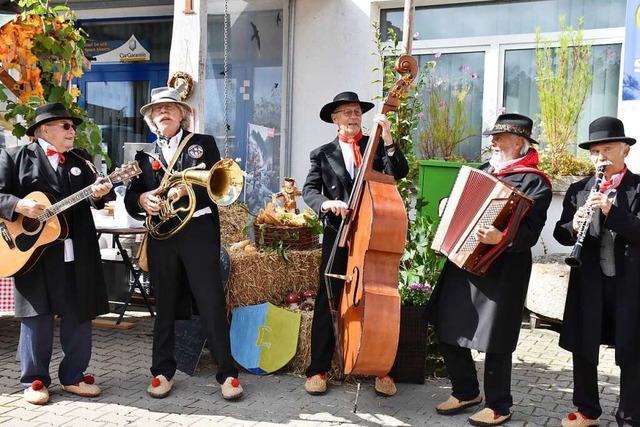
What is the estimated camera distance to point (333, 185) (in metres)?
4.97

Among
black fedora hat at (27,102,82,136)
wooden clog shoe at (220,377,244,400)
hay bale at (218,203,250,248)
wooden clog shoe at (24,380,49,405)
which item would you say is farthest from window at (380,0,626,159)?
wooden clog shoe at (24,380,49,405)

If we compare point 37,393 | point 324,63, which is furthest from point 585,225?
point 324,63

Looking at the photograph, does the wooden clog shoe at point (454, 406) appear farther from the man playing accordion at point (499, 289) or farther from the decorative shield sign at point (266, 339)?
the decorative shield sign at point (266, 339)

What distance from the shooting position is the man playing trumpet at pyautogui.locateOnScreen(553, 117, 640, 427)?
4.09 meters

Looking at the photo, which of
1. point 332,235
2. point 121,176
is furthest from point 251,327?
point 121,176

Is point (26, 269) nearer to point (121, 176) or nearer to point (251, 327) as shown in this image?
point (121, 176)

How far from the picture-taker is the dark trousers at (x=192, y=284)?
15.9ft

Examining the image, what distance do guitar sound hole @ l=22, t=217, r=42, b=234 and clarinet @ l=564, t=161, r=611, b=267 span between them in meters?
3.18

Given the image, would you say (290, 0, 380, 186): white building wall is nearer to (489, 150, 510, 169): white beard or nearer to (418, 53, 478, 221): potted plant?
(418, 53, 478, 221): potted plant

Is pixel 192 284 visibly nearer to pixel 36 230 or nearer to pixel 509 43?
pixel 36 230

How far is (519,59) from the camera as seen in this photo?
8.04 m

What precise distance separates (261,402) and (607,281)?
2.29 metres

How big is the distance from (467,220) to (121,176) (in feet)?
6.94

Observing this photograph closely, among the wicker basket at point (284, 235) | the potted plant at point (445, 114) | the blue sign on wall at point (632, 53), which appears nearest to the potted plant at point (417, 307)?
the wicker basket at point (284, 235)
